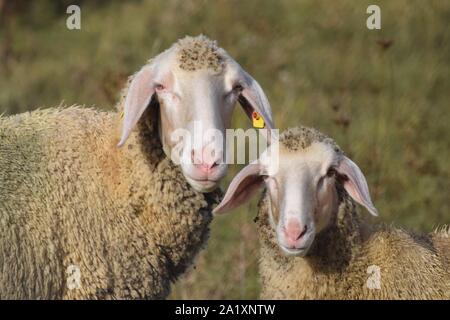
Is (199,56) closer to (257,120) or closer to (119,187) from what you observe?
(257,120)

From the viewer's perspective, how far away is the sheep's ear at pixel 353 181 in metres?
5.25

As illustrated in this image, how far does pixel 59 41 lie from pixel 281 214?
9951mm

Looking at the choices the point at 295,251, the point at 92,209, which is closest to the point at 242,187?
the point at 295,251

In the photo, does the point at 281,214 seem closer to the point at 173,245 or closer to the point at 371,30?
the point at 173,245

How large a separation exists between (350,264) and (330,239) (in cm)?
14

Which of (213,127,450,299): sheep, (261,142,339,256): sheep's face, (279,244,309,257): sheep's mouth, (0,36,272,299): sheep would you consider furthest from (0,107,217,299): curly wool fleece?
(279,244,309,257): sheep's mouth

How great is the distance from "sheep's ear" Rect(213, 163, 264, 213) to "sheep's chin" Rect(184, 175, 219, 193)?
107mm

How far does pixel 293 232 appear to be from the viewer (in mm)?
4988

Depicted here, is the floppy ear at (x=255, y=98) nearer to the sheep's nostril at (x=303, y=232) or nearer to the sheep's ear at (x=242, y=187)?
the sheep's ear at (x=242, y=187)

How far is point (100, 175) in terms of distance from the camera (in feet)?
17.9

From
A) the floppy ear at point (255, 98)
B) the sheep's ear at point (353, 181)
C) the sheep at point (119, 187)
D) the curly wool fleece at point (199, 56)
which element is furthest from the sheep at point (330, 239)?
the curly wool fleece at point (199, 56)

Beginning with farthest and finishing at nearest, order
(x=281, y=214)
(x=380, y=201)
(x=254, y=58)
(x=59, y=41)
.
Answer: (x=59, y=41) < (x=254, y=58) < (x=380, y=201) < (x=281, y=214)

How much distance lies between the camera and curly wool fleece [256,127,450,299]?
5.38m

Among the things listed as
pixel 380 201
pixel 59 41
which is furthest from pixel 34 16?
pixel 380 201
